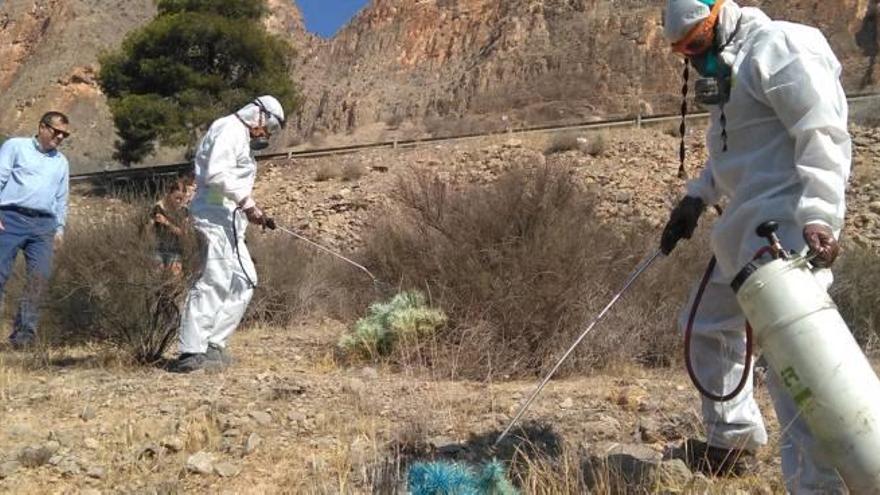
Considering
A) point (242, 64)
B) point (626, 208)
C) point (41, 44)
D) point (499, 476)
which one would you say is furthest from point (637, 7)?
point (499, 476)

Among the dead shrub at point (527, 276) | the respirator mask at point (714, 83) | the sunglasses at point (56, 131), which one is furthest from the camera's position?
the sunglasses at point (56, 131)

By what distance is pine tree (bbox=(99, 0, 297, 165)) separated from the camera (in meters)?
25.0

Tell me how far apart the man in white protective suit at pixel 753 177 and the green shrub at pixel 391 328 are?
2650 millimetres

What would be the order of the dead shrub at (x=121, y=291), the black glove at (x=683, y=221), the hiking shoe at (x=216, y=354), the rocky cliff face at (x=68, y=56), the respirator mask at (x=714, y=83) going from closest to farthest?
1. the respirator mask at (x=714, y=83)
2. the black glove at (x=683, y=221)
3. the hiking shoe at (x=216, y=354)
4. the dead shrub at (x=121, y=291)
5. the rocky cliff face at (x=68, y=56)

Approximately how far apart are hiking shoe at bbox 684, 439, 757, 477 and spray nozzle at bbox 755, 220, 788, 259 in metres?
0.91

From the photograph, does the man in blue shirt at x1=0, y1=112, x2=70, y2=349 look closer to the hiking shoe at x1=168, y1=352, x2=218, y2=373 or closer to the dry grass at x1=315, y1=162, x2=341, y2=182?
the hiking shoe at x1=168, y1=352, x2=218, y2=373

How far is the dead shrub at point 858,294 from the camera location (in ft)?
24.3

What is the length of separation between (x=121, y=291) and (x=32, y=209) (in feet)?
3.73

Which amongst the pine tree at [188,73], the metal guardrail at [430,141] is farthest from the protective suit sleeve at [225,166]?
the pine tree at [188,73]

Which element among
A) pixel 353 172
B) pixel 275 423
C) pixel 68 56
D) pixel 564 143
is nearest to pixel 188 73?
pixel 353 172

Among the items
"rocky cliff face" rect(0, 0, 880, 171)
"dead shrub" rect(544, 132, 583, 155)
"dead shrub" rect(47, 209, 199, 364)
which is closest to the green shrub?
"dead shrub" rect(47, 209, 199, 364)

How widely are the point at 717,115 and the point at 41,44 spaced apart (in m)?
52.7

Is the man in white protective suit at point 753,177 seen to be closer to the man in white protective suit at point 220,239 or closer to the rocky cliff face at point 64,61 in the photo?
the man in white protective suit at point 220,239

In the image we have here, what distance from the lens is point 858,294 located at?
7.61 meters
